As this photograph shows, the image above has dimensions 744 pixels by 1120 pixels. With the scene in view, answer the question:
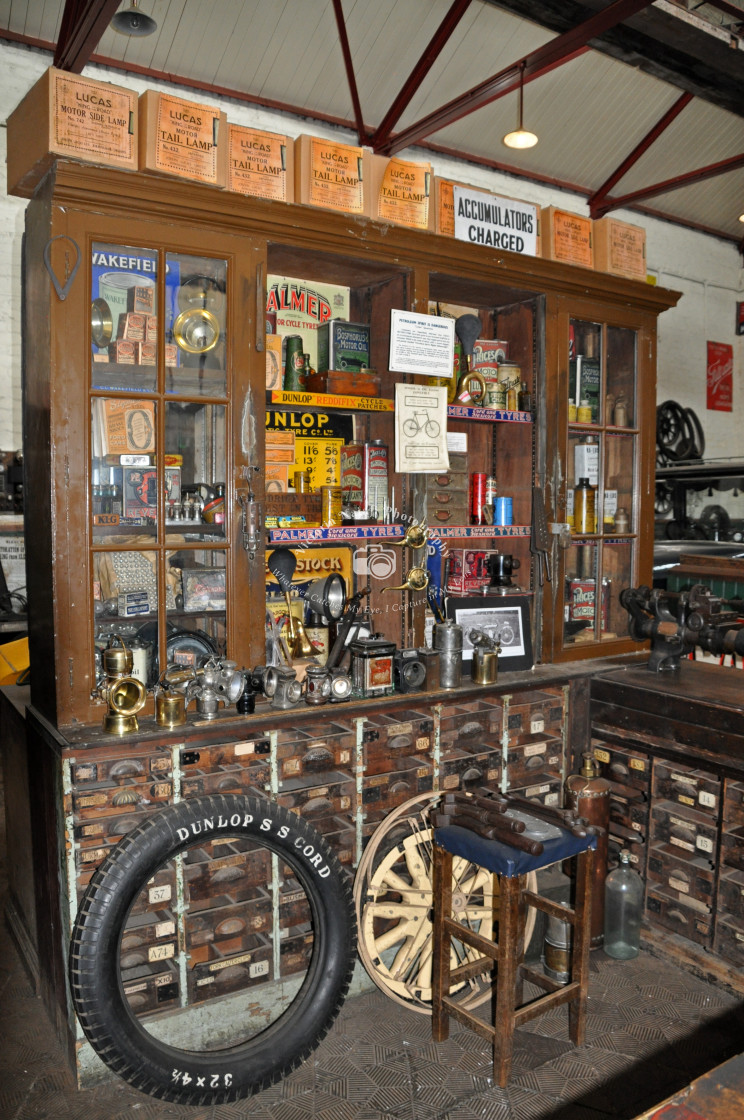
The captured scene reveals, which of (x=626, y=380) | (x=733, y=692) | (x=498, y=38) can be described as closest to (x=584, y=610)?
(x=733, y=692)

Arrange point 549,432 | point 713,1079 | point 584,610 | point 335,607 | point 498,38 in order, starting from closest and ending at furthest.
A: point 713,1079
point 335,607
point 549,432
point 584,610
point 498,38

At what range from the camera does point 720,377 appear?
36.6ft

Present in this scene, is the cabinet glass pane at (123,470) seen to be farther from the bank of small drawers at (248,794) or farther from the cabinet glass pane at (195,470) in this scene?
the bank of small drawers at (248,794)

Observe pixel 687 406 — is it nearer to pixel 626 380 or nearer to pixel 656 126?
pixel 656 126

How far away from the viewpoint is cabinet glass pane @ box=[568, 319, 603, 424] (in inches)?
136

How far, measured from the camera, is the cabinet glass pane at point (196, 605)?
2.54 metres

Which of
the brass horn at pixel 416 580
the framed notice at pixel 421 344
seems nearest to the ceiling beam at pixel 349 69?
the framed notice at pixel 421 344

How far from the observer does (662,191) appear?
8430mm

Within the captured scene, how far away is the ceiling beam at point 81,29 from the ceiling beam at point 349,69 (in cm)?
185

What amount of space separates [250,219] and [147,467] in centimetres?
87

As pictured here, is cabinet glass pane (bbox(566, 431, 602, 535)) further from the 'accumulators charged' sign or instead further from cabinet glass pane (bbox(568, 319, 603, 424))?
the 'accumulators charged' sign

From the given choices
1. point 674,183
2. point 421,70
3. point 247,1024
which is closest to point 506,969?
point 247,1024

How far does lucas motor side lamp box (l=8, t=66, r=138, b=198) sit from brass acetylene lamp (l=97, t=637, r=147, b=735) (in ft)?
4.68

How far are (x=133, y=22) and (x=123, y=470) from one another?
471cm
